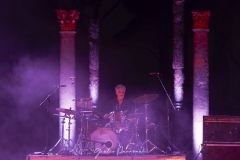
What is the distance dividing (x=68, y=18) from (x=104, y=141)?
11.9ft

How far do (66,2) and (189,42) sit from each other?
391cm

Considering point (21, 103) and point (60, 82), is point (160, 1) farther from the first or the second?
point (21, 103)

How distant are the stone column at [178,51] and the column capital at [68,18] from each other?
276 centimetres

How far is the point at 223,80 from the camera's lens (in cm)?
1508

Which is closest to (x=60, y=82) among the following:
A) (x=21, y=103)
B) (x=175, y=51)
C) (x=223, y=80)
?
(x=21, y=103)

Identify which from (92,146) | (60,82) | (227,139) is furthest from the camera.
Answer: (60,82)

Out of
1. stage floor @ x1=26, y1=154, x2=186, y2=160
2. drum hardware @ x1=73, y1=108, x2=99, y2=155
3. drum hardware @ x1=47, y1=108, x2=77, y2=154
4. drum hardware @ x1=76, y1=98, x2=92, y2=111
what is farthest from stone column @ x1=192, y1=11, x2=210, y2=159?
drum hardware @ x1=47, y1=108, x2=77, y2=154

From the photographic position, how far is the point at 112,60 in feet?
49.7

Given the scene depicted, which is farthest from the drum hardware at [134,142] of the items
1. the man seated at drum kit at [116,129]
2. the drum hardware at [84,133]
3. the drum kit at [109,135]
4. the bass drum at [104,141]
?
the drum hardware at [84,133]

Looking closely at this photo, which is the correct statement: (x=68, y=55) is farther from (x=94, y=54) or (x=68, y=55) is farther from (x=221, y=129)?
(x=221, y=129)

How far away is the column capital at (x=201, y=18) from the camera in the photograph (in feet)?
44.4

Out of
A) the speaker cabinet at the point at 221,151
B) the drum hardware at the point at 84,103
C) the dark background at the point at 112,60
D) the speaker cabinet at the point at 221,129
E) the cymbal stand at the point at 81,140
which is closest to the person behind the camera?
the speaker cabinet at the point at 221,151

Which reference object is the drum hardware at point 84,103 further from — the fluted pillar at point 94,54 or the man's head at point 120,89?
the fluted pillar at point 94,54

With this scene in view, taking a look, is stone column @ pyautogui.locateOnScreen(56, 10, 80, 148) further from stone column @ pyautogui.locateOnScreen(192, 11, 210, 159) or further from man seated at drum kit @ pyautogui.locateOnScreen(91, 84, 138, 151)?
stone column @ pyautogui.locateOnScreen(192, 11, 210, 159)
